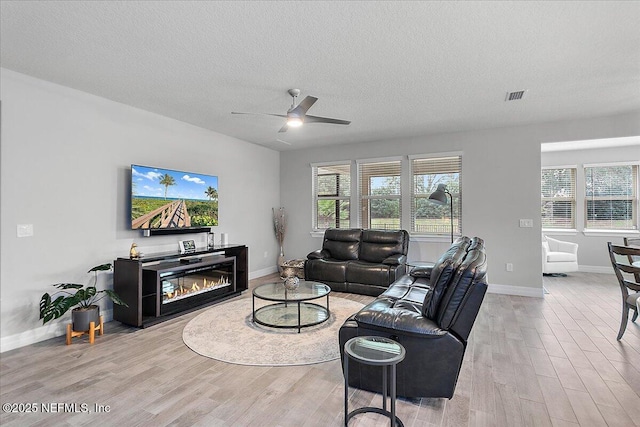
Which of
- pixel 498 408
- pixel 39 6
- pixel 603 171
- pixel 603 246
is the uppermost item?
pixel 39 6

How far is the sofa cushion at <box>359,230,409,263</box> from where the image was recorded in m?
5.35

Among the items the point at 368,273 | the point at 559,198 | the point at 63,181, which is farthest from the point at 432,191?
the point at 63,181

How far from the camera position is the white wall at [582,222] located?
6469 mm

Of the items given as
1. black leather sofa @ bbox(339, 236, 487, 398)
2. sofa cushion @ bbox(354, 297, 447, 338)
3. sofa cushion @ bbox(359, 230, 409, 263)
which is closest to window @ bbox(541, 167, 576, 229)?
sofa cushion @ bbox(359, 230, 409, 263)

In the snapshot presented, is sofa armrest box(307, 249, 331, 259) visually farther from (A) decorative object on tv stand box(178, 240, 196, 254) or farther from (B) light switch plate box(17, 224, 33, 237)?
(B) light switch plate box(17, 224, 33, 237)

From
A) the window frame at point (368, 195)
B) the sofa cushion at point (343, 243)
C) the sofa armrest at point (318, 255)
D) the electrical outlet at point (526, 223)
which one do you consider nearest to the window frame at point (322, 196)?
the window frame at point (368, 195)

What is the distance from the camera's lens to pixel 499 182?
5.15 meters

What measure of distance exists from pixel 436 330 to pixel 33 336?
12.5 feet

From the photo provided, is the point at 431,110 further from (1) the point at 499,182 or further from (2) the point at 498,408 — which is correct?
(2) the point at 498,408

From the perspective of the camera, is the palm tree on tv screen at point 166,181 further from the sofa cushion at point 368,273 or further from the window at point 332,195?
the window at point 332,195

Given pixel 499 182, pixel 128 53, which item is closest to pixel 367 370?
pixel 128 53

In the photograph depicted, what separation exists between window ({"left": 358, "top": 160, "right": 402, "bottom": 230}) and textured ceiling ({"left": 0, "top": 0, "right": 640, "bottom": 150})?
6.12 feet

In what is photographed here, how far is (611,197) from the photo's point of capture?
659 centimetres

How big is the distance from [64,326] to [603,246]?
9157 mm
